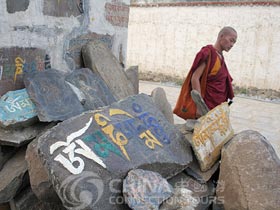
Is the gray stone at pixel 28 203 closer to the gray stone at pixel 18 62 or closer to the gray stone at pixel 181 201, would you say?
the gray stone at pixel 181 201

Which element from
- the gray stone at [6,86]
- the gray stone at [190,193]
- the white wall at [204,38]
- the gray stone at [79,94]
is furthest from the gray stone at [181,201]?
the white wall at [204,38]

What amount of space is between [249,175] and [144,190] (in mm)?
703

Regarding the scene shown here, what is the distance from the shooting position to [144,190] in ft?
5.89

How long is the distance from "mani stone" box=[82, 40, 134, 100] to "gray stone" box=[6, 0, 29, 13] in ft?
2.74

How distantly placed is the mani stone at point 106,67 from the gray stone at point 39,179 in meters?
1.36

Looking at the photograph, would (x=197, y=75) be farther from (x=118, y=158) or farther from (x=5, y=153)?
(x=5, y=153)

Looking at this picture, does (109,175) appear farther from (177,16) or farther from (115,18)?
(177,16)

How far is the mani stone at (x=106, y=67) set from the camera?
3273 mm

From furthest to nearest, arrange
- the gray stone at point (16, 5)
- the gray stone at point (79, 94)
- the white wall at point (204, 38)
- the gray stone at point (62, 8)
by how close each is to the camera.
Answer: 1. the white wall at point (204, 38)
2. the gray stone at point (62, 8)
3. the gray stone at point (79, 94)
4. the gray stone at point (16, 5)

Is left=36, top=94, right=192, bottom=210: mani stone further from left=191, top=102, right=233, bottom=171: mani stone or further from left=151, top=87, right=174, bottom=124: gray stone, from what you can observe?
left=151, top=87, right=174, bottom=124: gray stone

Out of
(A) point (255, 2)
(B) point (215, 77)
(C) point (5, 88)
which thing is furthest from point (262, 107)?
(C) point (5, 88)

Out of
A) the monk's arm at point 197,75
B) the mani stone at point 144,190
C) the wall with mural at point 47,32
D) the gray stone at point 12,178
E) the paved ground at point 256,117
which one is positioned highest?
the wall with mural at point 47,32

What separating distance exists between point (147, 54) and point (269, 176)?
875 cm

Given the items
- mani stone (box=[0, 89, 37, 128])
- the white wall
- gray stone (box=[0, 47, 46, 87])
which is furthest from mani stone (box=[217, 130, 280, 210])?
the white wall
